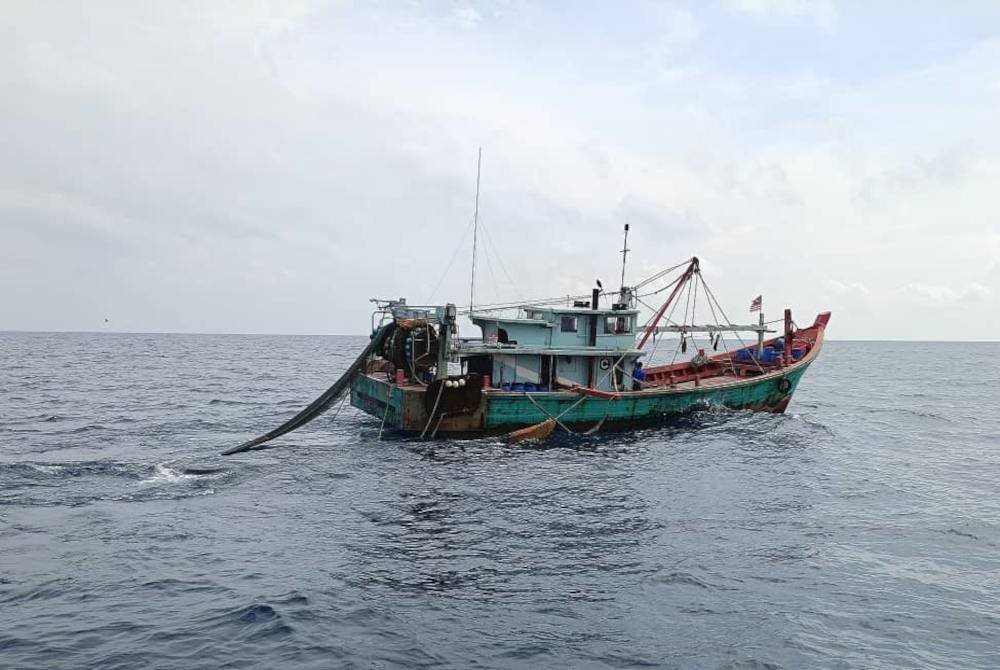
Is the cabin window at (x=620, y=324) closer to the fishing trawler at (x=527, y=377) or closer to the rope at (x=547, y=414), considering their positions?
the fishing trawler at (x=527, y=377)

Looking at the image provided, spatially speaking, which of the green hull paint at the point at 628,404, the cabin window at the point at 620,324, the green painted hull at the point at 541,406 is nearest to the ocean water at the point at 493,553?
the green painted hull at the point at 541,406

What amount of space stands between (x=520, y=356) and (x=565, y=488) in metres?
10.2

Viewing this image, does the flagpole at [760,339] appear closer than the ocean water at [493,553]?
No

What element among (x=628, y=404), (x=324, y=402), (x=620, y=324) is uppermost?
(x=620, y=324)

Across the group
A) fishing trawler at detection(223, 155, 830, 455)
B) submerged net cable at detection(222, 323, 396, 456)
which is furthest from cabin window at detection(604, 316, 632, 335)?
submerged net cable at detection(222, 323, 396, 456)

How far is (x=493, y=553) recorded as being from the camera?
672 inches

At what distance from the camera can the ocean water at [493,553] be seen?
1266 cm

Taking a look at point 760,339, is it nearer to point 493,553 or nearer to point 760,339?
point 760,339

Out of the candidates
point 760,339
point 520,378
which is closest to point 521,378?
point 520,378

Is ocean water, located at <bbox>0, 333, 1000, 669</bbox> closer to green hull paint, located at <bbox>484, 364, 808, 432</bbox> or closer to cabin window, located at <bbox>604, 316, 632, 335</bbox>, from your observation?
green hull paint, located at <bbox>484, 364, 808, 432</bbox>

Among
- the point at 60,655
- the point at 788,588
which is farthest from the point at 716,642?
the point at 60,655

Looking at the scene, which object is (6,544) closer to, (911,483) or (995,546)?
(995,546)

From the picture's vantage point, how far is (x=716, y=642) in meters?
13.0

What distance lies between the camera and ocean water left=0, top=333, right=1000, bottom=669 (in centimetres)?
1266
